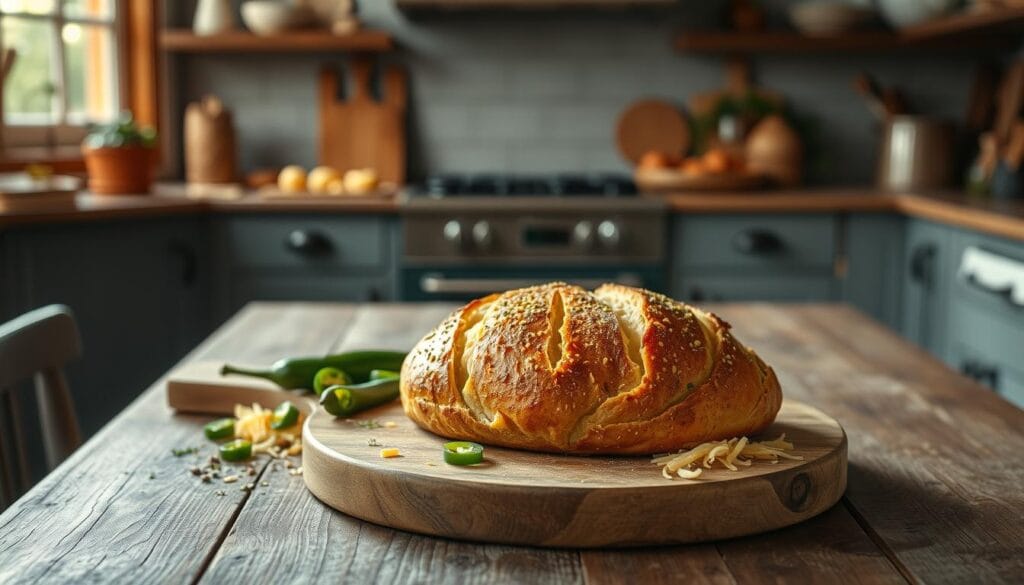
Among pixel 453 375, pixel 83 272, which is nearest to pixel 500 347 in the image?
pixel 453 375

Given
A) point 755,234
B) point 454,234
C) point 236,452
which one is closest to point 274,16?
point 454,234

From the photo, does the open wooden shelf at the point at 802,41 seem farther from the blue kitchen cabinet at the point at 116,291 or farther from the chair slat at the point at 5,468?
the chair slat at the point at 5,468

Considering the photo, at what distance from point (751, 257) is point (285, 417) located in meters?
2.54

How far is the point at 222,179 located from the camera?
12.9 ft

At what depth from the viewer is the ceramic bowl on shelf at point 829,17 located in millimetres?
3973

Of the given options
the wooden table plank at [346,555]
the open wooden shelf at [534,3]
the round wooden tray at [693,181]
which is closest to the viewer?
the wooden table plank at [346,555]

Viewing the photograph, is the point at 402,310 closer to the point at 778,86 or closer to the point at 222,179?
the point at 222,179

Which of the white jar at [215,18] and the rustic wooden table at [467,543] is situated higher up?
the white jar at [215,18]

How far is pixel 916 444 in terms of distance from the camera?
1.19 meters

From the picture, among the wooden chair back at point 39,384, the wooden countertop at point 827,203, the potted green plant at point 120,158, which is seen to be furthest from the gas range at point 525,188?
the wooden chair back at point 39,384

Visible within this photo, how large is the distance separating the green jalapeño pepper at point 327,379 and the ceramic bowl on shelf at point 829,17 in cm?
315

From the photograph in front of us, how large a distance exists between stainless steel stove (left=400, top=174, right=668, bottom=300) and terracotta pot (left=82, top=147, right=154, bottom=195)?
866 millimetres

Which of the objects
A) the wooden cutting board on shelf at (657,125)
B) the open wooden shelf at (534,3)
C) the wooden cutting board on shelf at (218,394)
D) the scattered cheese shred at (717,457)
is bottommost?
the wooden cutting board on shelf at (218,394)

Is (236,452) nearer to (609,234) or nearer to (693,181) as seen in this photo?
(609,234)
